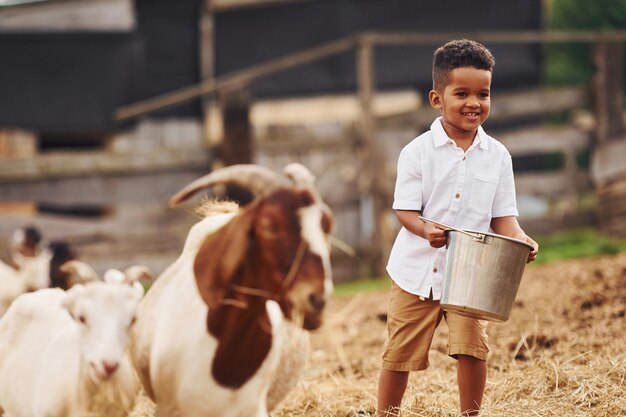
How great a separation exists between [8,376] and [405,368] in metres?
2.07

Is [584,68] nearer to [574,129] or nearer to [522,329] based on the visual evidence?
[574,129]

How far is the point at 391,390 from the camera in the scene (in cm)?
464

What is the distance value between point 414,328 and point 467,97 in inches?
43.5

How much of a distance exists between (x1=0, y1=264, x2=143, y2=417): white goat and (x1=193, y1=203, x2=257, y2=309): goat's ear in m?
0.44

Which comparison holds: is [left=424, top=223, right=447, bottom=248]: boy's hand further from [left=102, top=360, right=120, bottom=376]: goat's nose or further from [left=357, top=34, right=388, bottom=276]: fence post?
[left=357, top=34, right=388, bottom=276]: fence post

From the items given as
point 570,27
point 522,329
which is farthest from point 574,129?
point 570,27

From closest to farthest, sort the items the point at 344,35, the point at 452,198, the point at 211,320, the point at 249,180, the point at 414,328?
1. the point at 249,180
2. the point at 211,320
3. the point at 452,198
4. the point at 414,328
5. the point at 344,35

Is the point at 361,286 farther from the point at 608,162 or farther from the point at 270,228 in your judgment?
the point at 270,228

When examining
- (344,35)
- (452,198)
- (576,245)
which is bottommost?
(576,245)

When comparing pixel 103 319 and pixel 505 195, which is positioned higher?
pixel 505 195

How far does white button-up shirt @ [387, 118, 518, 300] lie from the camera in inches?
173

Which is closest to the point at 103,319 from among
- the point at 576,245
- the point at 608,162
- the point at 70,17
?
the point at 576,245

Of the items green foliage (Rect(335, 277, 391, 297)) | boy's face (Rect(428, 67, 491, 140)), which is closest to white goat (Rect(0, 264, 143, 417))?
boy's face (Rect(428, 67, 491, 140))

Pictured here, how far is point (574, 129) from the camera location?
11516 millimetres
